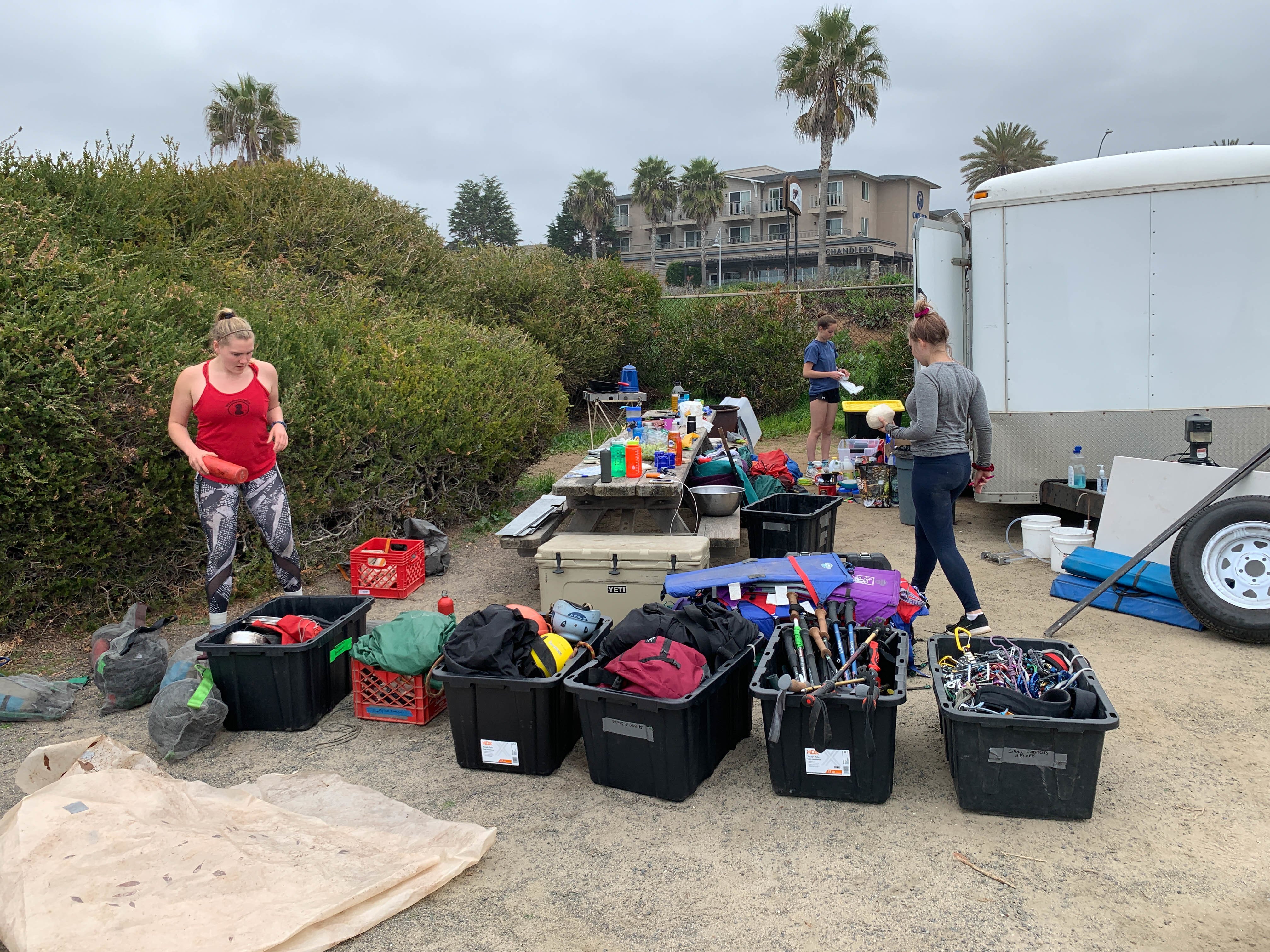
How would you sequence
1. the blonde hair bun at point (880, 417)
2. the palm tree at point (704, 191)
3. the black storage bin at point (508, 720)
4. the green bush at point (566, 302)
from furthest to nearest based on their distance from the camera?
the palm tree at point (704, 191) < the green bush at point (566, 302) < the blonde hair bun at point (880, 417) < the black storage bin at point (508, 720)

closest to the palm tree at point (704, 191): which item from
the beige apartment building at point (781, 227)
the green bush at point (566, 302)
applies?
the beige apartment building at point (781, 227)

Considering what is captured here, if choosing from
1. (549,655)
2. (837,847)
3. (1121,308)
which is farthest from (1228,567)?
(549,655)

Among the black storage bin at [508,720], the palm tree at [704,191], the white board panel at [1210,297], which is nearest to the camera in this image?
the black storage bin at [508,720]

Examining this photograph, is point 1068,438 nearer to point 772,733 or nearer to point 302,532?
point 772,733

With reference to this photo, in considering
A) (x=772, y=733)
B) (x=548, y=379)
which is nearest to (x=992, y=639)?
(x=772, y=733)

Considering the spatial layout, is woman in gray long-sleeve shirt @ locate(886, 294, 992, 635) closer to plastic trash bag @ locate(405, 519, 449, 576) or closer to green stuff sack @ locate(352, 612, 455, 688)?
green stuff sack @ locate(352, 612, 455, 688)

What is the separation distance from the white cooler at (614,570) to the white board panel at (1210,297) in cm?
417

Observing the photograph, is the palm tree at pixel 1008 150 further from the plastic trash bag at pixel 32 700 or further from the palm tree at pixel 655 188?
the plastic trash bag at pixel 32 700

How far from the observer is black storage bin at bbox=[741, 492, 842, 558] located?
6.32 m

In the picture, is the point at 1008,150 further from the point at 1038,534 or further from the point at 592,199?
the point at 1038,534

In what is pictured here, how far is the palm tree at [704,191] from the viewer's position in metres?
51.2

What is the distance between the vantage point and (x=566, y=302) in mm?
15883

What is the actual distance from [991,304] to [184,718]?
6.24m

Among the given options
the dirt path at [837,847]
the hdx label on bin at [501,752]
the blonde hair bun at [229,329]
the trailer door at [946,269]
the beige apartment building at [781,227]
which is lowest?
the dirt path at [837,847]
